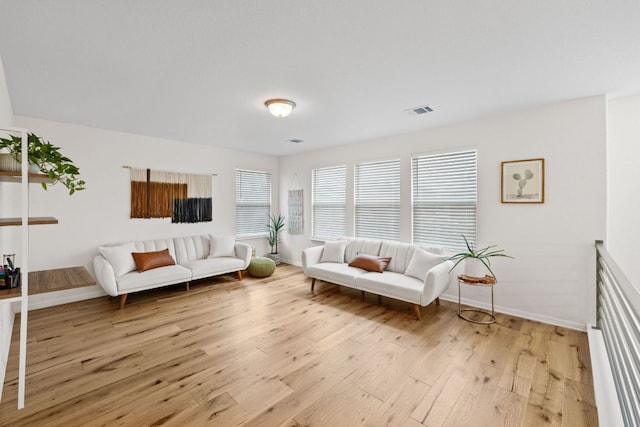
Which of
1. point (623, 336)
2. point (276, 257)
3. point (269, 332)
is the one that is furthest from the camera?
point (276, 257)

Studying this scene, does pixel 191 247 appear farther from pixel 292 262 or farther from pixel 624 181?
pixel 624 181

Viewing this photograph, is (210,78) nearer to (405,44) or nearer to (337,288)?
(405,44)

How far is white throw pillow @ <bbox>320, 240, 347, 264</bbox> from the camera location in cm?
475

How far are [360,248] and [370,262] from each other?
21.0 inches

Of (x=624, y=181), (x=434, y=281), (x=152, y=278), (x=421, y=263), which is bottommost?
(x=152, y=278)

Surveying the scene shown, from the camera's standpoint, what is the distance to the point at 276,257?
21.0ft

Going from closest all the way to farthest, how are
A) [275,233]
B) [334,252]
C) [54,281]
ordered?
[54,281] < [334,252] < [275,233]

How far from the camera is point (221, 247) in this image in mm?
5176

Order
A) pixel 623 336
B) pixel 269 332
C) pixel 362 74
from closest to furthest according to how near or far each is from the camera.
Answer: pixel 623 336
pixel 362 74
pixel 269 332

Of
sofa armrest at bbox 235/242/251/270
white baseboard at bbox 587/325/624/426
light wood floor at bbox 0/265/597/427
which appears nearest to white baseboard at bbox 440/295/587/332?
light wood floor at bbox 0/265/597/427

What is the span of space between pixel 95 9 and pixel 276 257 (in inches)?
204

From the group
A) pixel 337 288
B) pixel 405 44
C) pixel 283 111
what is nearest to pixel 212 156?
pixel 283 111

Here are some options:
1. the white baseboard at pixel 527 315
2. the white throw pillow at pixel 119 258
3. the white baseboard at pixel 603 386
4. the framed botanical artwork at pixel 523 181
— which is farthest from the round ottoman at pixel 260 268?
the white baseboard at pixel 603 386

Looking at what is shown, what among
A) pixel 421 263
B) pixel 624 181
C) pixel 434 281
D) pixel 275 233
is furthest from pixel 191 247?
pixel 624 181
